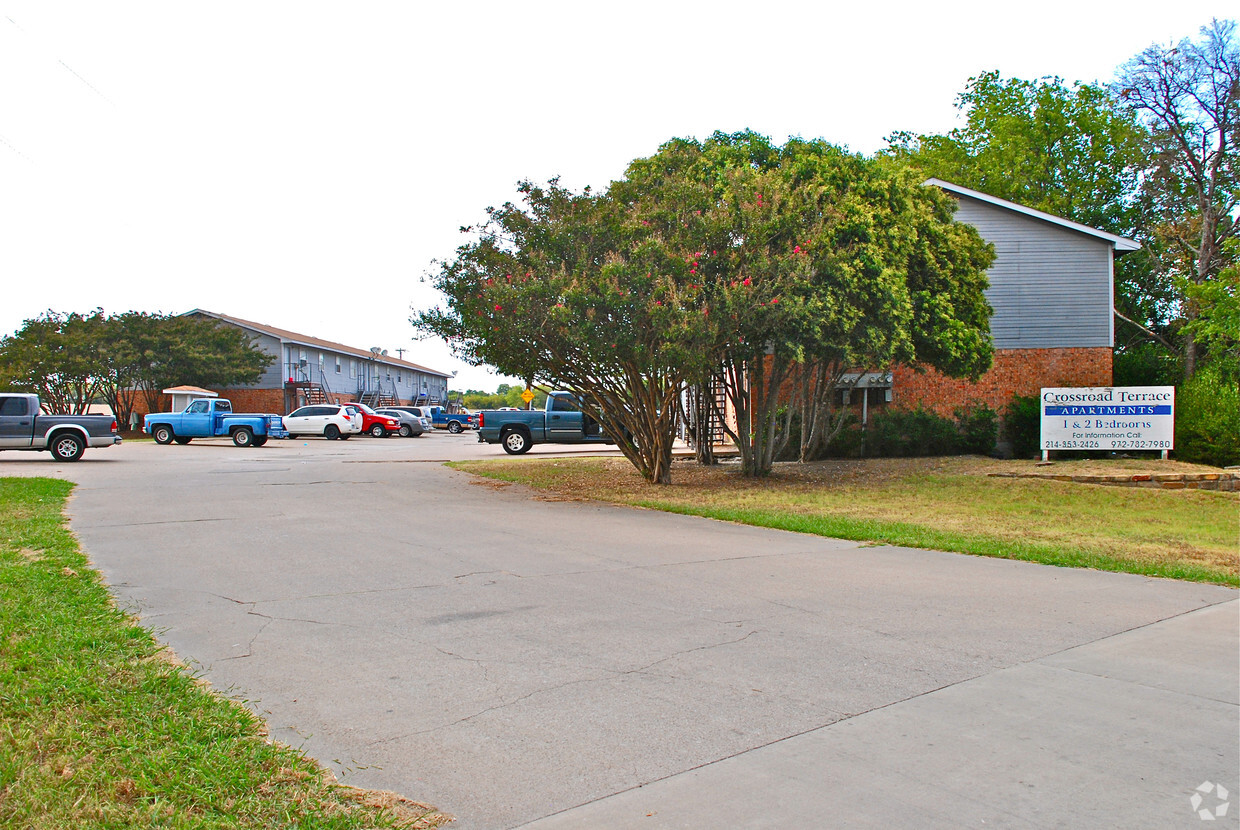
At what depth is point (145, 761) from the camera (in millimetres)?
3617

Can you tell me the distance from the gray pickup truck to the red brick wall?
22.2 metres

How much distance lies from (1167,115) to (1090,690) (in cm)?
3410

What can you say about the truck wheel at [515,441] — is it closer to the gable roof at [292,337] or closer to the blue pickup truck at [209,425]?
the blue pickup truck at [209,425]

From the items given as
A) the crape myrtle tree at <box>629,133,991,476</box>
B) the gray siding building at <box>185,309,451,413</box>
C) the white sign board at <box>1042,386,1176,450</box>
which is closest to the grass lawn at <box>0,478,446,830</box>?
the crape myrtle tree at <box>629,133,991,476</box>

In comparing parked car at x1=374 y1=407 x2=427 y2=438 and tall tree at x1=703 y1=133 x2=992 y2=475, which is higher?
tall tree at x1=703 y1=133 x2=992 y2=475

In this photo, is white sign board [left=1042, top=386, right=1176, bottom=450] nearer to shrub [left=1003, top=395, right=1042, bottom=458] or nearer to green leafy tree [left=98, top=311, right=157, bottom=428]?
shrub [left=1003, top=395, right=1042, bottom=458]

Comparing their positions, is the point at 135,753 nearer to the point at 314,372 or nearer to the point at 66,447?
the point at 66,447

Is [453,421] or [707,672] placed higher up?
[453,421]

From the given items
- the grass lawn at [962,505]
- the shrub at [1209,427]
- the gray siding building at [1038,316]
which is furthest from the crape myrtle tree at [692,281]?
the shrub at [1209,427]

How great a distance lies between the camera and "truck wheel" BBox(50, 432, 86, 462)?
23.2 meters

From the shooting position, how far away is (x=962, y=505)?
14.4 m

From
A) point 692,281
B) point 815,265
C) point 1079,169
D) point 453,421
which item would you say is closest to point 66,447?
point 692,281

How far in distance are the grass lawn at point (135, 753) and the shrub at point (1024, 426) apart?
22.5 m

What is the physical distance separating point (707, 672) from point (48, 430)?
23.9 m
